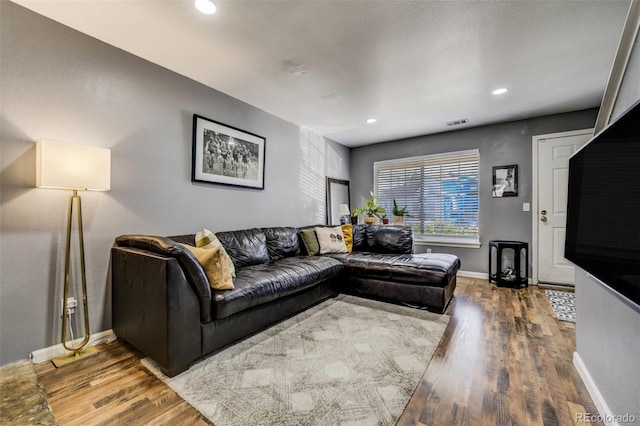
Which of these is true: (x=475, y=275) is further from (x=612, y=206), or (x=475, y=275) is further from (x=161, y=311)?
(x=161, y=311)

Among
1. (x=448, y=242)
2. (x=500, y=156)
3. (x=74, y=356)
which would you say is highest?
(x=500, y=156)

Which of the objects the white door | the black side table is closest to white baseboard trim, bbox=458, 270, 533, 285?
the black side table

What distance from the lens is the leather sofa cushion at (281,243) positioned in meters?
3.31

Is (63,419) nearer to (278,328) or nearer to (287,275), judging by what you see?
(278,328)

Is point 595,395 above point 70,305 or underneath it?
underneath

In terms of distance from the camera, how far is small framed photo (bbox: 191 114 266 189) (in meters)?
2.85

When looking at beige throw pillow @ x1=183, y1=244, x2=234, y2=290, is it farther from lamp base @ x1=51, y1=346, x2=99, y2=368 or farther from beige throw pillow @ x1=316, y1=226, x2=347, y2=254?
beige throw pillow @ x1=316, y1=226, x2=347, y2=254

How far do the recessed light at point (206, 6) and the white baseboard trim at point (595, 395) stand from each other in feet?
9.91

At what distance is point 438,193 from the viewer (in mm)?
4641

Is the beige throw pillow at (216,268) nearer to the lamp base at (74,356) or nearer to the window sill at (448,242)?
the lamp base at (74,356)

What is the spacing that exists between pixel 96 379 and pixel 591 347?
2860mm

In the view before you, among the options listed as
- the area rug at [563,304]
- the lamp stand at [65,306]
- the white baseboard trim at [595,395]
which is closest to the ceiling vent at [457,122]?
the area rug at [563,304]

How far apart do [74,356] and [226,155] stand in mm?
2133

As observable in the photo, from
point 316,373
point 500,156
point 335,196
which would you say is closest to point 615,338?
point 316,373
